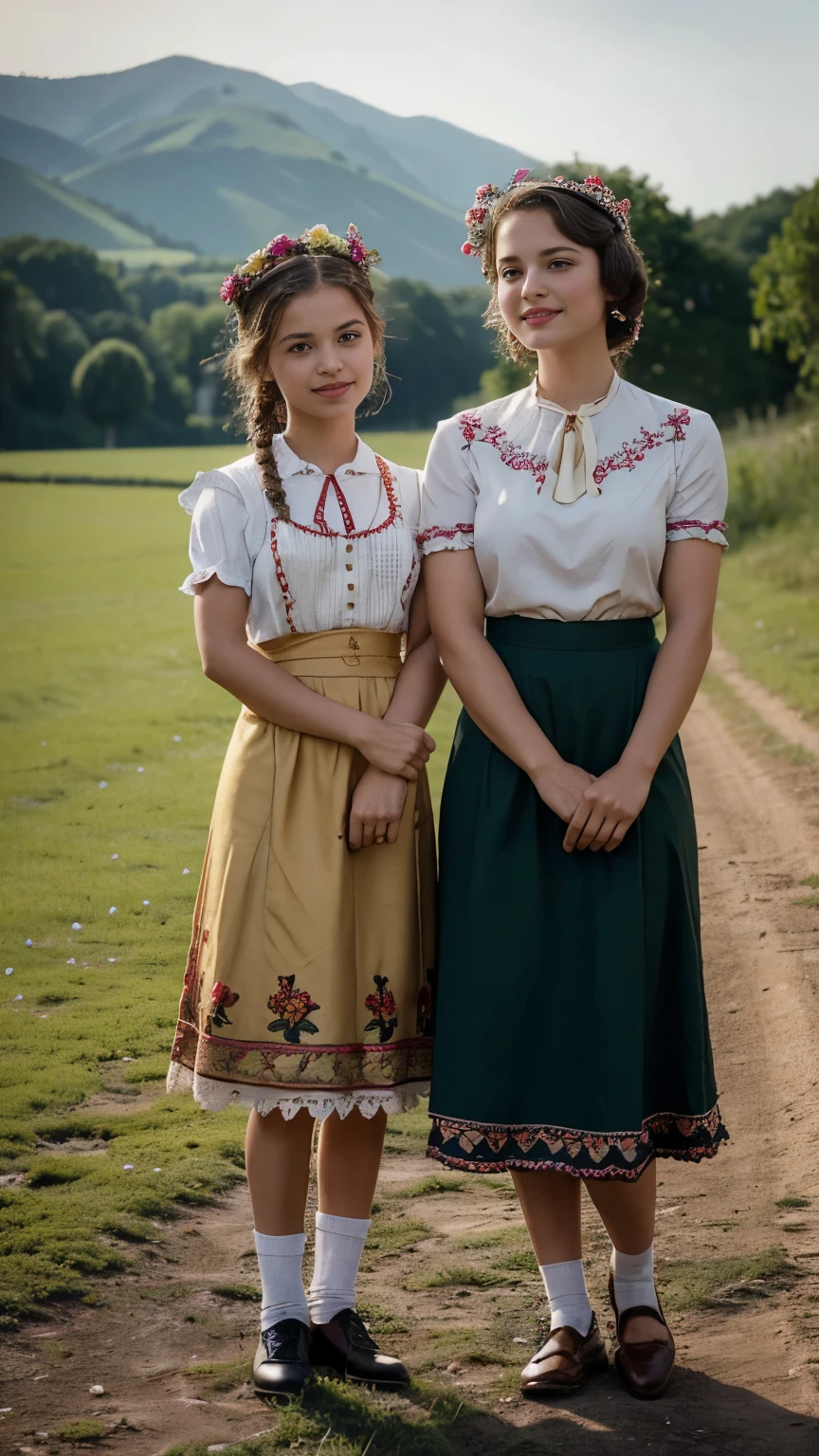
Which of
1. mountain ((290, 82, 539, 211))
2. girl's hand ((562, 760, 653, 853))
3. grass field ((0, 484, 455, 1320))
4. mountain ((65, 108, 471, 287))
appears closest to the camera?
girl's hand ((562, 760, 653, 853))

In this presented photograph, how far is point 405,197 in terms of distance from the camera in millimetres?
11516

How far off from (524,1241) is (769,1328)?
602 millimetres

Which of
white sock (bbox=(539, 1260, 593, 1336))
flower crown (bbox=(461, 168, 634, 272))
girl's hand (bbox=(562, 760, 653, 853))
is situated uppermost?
flower crown (bbox=(461, 168, 634, 272))

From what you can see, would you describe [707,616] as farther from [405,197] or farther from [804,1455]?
[405,197]

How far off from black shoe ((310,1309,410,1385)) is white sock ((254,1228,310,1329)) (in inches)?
1.7

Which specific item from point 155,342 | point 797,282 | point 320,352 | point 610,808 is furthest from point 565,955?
point 155,342

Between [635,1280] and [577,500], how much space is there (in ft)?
4.32

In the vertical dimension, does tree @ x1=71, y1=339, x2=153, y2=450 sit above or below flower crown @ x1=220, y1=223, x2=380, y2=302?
above

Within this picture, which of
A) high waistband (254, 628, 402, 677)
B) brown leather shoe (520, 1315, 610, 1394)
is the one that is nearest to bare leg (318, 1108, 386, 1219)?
brown leather shoe (520, 1315, 610, 1394)

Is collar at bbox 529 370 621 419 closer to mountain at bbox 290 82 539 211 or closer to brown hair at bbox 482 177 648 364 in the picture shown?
brown hair at bbox 482 177 648 364

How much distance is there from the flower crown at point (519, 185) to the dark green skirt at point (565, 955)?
67cm

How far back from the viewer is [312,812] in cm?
228

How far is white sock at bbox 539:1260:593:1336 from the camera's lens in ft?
7.68

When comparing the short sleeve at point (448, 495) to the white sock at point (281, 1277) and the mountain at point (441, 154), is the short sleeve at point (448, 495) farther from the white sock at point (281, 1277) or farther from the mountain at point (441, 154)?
the mountain at point (441, 154)
